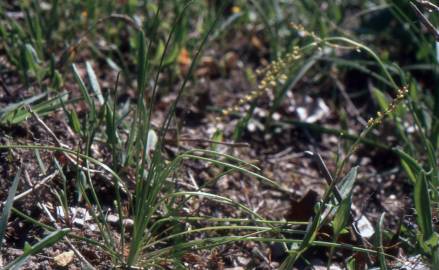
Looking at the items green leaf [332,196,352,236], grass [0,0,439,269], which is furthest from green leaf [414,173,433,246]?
green leaf [332,196,352,236]

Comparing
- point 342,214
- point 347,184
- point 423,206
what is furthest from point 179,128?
point 423,206

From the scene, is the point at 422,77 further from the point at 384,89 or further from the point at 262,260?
the point at 262,260

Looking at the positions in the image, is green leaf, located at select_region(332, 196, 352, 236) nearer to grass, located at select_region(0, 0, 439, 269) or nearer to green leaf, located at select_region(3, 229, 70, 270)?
grass, located at select_region(0, 0, 439, 269)

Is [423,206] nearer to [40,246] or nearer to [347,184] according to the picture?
[347,184]

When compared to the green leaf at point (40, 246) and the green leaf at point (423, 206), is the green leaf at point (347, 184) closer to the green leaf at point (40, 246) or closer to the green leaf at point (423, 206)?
the green leaf at point (423, 206)

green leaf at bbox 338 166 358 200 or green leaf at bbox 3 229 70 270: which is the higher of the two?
green leaf at bbox 3 229 70 270

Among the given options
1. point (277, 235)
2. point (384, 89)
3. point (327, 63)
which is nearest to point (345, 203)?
point (277, 235)

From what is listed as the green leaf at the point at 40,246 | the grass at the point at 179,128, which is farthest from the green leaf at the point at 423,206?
the green leaf at the point at 40,246

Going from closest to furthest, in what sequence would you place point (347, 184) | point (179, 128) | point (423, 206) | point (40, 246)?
point (40, 246) < point (423, 206) < point (347, 184) < point (179, 128)

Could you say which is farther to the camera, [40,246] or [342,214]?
[342,214]
